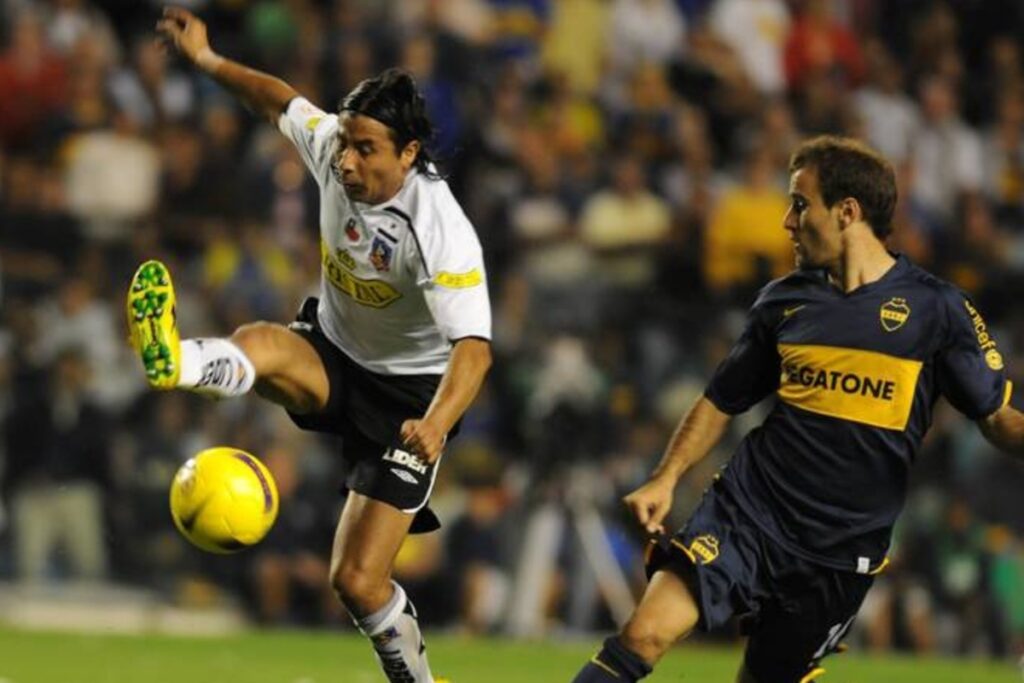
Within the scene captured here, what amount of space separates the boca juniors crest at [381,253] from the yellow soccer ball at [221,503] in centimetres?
89

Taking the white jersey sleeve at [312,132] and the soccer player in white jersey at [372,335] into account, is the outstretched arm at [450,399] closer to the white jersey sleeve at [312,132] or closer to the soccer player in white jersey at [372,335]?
the soccer player in white jersey at [372,335]

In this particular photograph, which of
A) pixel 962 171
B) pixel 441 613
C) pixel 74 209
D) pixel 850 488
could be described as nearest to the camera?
pixel 850 488

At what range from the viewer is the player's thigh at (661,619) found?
642 cm

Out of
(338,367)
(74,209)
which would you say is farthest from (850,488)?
(74,209)

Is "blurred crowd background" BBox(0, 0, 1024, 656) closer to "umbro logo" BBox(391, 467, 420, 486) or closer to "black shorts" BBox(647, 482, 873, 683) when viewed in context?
"umbro logo" BBox(391, 467, 420, 486)

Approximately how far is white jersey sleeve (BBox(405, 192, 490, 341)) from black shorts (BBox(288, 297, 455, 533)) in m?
0.52

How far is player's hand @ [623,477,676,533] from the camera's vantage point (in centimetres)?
652

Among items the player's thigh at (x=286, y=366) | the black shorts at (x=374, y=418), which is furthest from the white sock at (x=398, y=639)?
the player's thigh at (x=286, y=366)

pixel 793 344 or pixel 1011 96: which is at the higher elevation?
pixel 793 344

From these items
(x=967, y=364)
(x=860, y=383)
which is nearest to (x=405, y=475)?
(x=860, y=383)

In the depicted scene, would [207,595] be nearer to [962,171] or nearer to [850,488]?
[962,171]

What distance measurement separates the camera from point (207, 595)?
47.5 feet

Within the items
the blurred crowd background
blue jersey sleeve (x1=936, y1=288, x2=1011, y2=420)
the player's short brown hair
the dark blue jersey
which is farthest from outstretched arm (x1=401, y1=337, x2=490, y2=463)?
the blurred crowd background

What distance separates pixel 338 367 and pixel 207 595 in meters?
6.65
